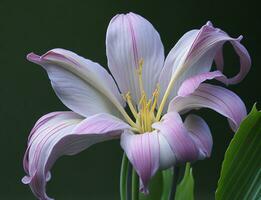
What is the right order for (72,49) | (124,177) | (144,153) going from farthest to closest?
1. (72,49)
2. (124,177)
3. (144,153)

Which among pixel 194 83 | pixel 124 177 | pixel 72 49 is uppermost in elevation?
pixel 194 83

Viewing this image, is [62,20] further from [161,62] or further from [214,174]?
[161,62]

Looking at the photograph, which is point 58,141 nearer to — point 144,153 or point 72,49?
point 144,153

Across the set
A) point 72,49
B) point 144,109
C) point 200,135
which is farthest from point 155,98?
point 72,49

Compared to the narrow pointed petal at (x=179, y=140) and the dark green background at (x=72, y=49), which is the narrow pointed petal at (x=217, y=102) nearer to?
the narrow pointed petal at (x=179, y=140)

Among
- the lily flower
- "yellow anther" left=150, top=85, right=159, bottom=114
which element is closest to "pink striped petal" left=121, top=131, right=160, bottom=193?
the lily flower

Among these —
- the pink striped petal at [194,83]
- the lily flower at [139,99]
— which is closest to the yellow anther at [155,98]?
the lily flower at [139,99]
